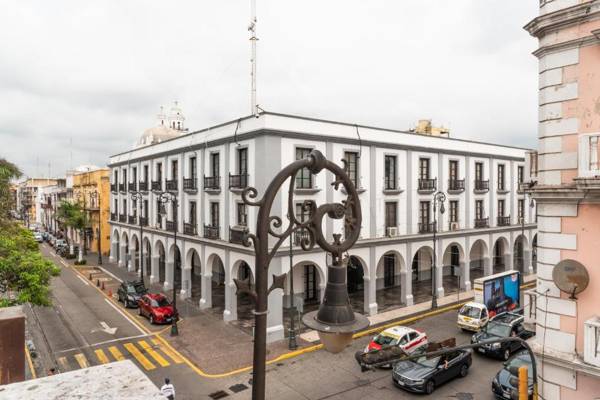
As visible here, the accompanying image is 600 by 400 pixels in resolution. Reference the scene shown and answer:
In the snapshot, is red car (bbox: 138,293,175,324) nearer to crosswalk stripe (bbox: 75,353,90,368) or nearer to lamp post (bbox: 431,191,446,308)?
crosswalk stripe (bbox: 75,353,90,368)

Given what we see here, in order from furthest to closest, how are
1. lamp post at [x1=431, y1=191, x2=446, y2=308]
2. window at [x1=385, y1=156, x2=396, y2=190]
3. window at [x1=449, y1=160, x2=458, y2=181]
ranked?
window at [x1=449, y1=160, x2=458, y2=181] → window at [x1=385, y1=156, x2=396, y2=190] → lamp post at [x1=431, y1=191, x2=446, y2=308]

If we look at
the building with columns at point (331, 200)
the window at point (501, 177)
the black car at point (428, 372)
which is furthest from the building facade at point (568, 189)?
the window at point (501, 177)

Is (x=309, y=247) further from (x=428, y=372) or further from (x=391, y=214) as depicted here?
(x=391, y=214)

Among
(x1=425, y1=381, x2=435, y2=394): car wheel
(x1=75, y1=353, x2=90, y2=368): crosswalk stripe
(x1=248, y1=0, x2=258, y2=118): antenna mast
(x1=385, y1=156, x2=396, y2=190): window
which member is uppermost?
(x1=248, y1=0, x2=258, y2=118): antenna mast

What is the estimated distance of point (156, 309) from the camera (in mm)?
23297

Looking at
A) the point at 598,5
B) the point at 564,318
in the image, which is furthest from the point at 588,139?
the point at 564,318

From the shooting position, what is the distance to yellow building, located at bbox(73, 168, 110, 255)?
1938 inches

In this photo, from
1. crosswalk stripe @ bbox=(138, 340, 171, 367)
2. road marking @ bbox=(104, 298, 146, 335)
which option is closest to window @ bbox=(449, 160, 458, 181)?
crosswalk stripe @ bbox=(138, 340, 171, 367)

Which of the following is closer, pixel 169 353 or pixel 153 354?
pixel 153 354

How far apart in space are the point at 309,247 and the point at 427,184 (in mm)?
25551

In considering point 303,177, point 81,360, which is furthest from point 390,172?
point 81,360

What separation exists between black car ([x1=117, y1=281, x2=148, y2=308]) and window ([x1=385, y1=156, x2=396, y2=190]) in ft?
62.5

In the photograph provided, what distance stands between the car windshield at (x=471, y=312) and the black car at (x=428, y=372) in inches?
210

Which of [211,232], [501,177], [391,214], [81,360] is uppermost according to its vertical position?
[501,177]
